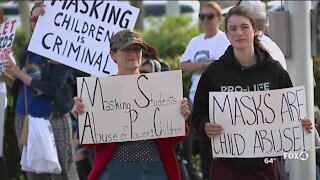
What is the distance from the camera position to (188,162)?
29.7ft

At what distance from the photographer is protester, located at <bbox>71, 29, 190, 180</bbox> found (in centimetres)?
525

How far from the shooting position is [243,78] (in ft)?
17.1

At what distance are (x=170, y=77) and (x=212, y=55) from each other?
8.64 ft

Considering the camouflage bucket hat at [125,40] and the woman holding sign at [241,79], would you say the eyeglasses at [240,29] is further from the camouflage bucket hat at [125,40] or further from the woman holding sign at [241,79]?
the camouflage bucket hat at [125,40]

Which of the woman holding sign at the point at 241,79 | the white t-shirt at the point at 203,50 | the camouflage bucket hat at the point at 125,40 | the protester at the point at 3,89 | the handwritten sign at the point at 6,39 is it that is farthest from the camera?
the white t-shirt at the point at 203,50

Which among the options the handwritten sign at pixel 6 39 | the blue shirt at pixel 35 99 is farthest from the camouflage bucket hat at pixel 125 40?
the blue shirt at pixel 35 99

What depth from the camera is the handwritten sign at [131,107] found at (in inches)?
211

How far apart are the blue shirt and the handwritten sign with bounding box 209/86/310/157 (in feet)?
8.39

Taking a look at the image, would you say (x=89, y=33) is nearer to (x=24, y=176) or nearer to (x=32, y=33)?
(x=32, y=33)

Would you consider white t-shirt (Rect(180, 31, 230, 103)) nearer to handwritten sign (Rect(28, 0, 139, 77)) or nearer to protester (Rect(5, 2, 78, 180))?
handwritten sign (Rect(28, 0, 139, 77))

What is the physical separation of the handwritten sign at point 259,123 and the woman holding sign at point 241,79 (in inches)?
2.1

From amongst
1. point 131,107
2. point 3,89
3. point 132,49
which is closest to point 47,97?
point 3,89

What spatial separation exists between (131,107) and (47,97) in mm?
2164

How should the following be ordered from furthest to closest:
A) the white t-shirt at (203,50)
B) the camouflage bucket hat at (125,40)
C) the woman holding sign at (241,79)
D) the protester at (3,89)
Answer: the white t-shirt at (203,50) < the protester at (3,89) < the camouflage bucket hat at (125,40) < the woman holding sign at (241,79)
